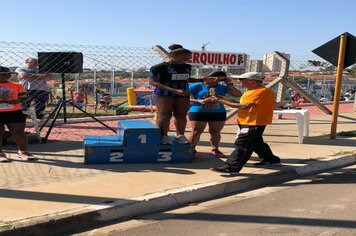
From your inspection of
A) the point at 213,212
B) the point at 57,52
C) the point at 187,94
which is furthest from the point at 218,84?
the point at 57,52

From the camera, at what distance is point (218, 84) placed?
7898 mm

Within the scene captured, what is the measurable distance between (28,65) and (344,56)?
22.6 feet

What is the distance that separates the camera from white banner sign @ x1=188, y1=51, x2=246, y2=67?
11.2 meters

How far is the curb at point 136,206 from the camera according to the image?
461 cm

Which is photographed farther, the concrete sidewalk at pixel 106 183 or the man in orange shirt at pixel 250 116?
the man in orange shirt at pixel 250 116

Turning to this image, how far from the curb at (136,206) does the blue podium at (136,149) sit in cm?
124

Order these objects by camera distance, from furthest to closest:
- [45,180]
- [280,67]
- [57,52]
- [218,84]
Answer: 1. [280,67]
2. [57,52]
3. [218,84]
4. [45,180]

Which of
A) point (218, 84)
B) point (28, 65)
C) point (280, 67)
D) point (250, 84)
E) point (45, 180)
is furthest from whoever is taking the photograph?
point (280, 67)

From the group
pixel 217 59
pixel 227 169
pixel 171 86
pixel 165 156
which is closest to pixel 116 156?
pixel 165 156

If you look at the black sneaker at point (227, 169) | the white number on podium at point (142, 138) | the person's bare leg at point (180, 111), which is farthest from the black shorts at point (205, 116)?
the black sneaker at point (227, 169)

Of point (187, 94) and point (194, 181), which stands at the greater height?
point (187, 94)

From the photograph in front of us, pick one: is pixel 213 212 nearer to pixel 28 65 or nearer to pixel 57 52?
pixel 57 52

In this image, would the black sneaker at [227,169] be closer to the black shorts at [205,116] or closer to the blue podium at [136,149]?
the blue podium at [136,149]

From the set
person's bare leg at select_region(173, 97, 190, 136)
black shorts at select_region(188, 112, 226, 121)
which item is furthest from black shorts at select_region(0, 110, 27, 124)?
black shorts at select_region(188, 112, 226, 121)
